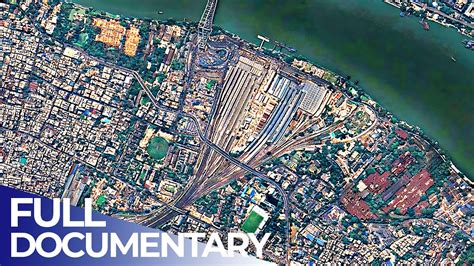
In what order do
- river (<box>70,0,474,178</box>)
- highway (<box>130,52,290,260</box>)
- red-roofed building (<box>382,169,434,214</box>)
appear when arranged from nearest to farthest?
red-roofed building (<box>382,169,434,214</box>) < highway (<box>130,52,290,260</box>) < river (<box>70,0,474,178</box>)

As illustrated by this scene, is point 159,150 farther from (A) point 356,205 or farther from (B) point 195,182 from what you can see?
(A) point 356,205

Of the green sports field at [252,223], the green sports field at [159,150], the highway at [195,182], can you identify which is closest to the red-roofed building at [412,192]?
the highway at [195,182]

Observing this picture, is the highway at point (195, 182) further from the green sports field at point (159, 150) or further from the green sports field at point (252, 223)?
the green sports field at point (159, 150)

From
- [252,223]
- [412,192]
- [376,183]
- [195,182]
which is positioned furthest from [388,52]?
[195,182]

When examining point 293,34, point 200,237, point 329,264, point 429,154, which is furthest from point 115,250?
point 429,154

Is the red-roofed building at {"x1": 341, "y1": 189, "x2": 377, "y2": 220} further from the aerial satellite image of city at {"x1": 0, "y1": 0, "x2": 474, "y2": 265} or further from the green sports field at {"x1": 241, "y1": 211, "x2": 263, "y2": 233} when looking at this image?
the green sports field at {"x1": 241, "y1": 211, "x2": 263, "y2": 233}

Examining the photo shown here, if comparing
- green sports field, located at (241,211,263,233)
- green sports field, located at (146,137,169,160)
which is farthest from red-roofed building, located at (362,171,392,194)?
green sports field, located at (146,137,169,160)
